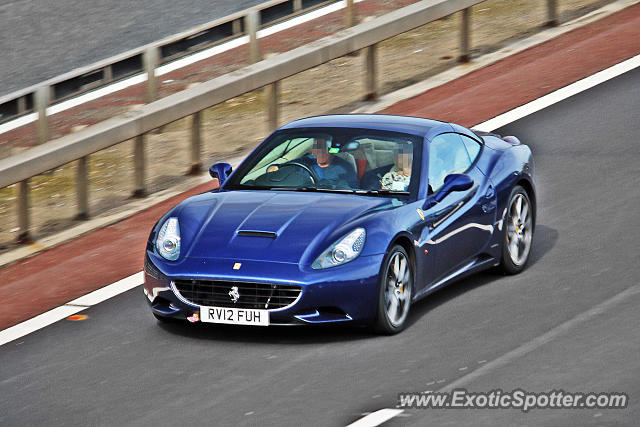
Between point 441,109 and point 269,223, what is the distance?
23.4 feet

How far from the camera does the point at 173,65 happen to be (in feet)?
46.9

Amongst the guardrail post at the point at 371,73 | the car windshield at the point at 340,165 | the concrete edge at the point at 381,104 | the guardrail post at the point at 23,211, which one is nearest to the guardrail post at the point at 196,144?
the concrete edge at the point at 381,104

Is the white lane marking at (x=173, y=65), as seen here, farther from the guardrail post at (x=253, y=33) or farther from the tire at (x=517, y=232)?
the tire at (x=517, y=232)

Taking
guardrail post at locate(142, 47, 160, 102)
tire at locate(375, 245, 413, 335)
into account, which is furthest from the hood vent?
guardrail post at locate(142, 47, 160, 102)

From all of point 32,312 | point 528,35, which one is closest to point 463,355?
point 32,312

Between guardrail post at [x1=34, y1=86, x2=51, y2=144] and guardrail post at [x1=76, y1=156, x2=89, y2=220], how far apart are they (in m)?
0.42

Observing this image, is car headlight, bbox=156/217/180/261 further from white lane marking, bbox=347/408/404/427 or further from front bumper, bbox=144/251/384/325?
white lane marking, bbox=347/408/404/427

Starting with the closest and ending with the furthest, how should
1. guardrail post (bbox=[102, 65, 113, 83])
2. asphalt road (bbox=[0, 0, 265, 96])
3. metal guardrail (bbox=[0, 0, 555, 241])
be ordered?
metal guardrail (bbox=[0, 0, 555, 241]) < guardrail post (bbox=[102, 65, 113, 83]) < asphalt road (bbox=[0, 0, 265, 96])

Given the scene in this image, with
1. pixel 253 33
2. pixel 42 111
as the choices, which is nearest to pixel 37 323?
pixel 42 111

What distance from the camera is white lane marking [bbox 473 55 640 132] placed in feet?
50.5

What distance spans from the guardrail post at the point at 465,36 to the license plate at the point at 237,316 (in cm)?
926

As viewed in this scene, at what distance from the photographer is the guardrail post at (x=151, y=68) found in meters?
14.0

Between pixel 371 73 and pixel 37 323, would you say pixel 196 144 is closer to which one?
pixel 371 73

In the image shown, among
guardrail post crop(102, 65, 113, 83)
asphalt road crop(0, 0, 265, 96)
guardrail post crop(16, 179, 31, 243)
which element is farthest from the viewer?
asphalt road crop(0, 0, 265, 96)
